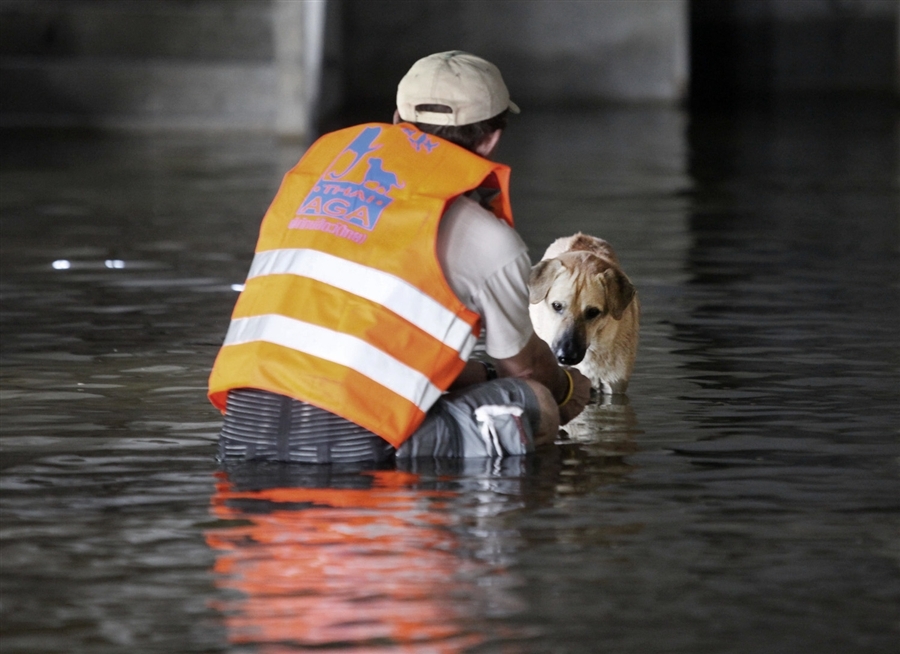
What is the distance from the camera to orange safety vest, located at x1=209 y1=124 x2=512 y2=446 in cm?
459

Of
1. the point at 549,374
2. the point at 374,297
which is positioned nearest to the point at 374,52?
the point at 549,374

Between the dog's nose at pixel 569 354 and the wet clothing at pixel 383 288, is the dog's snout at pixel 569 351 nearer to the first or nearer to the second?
the dog's nose at pixel 569 354

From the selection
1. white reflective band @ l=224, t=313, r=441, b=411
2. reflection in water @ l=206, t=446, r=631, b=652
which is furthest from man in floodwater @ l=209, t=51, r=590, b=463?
reflection in water @ l=206, t=446, r=631, b=652

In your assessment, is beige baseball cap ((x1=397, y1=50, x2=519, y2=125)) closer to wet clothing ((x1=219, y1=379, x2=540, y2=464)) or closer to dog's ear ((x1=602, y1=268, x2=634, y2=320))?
wet clothing ((x1=219, y1=379, x2=540, y2=464))

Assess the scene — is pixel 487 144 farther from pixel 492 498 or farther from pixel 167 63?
pixel 167 63

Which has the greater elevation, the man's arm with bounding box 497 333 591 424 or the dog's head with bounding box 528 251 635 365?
the dog's head with bounding box 528 251 635 365

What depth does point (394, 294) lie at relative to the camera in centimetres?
459

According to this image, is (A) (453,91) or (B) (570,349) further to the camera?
(B) (570,349)

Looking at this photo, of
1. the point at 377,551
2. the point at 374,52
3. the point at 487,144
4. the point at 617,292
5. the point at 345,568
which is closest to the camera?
the point at 345,568

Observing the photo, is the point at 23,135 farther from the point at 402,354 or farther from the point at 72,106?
the point at 402,354

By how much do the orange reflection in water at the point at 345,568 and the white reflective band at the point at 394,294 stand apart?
1.39 ft

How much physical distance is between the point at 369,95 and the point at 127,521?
2283 cm

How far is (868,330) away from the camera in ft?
23.6

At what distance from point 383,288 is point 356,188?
29cm
